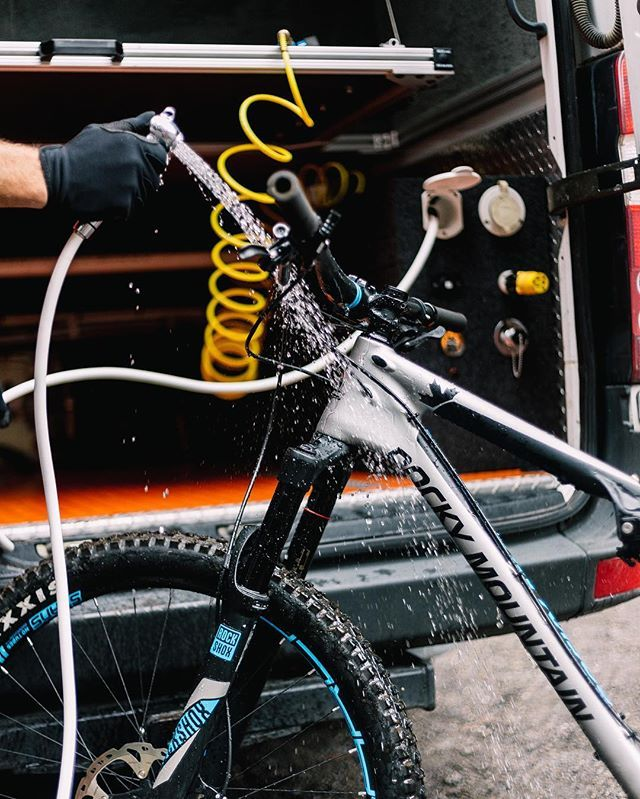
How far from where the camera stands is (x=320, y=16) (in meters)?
3.64

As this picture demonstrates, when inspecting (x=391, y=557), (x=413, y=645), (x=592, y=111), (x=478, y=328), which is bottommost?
(x=413, y=645)

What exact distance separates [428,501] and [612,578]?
848 mm

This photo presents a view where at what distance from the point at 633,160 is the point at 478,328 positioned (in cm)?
74

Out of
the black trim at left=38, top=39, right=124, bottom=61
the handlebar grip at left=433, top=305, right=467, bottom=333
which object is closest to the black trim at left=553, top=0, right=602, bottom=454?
the handlebar grip at left=433, top=305, right=467, bottom=333

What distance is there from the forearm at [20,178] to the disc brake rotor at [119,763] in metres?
1.06

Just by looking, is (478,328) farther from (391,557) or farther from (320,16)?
(320,16)

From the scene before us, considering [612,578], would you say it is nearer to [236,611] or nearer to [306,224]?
[236,611]

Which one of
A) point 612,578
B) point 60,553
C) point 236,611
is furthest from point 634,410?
point 60,553

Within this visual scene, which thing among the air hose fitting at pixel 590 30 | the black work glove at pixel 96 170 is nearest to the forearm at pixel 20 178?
the black work glove at pixel 96 170

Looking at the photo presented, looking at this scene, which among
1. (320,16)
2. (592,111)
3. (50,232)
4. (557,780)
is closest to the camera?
(592,111)

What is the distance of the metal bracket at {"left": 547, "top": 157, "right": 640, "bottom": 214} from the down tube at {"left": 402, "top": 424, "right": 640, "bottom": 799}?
100cm

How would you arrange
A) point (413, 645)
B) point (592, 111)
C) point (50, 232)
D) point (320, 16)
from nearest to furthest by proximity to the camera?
point (413, 645) < point (592, 111) < point (320, 16) < point (50, 232)

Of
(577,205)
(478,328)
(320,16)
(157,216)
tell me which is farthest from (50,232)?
(577,205)

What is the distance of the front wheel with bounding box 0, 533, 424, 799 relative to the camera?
66.6 inches
